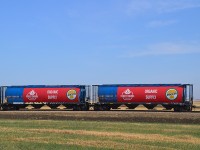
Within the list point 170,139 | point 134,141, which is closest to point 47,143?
point 134,141

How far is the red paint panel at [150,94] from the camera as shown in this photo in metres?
50.5

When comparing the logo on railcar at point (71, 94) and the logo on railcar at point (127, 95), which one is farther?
the logo on railcar at point (71, 94)

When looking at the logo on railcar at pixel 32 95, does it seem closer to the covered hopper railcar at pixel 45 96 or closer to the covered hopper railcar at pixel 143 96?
the covered hopper railcar at pixel 45 96

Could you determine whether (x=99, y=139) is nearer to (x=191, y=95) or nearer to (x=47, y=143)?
(x=47, y=143)

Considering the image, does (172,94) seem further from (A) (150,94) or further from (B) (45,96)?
(B) (45,96)

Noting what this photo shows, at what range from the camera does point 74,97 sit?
54375 mm

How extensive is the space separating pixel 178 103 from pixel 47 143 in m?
34.6

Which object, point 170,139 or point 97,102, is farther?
point 97,102

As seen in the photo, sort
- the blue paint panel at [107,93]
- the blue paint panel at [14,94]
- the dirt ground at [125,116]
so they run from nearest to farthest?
1. the dirt ground at [125,116]
2. the blue paint panel at [107,93]
3. the blue paint panel at [14,94]

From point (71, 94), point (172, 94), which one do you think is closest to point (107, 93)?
point (71, 94)

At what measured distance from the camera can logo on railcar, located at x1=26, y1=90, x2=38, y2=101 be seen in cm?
5628

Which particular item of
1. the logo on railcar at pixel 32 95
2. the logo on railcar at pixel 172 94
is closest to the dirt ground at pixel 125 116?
the logo on railcar at pixel 172 94

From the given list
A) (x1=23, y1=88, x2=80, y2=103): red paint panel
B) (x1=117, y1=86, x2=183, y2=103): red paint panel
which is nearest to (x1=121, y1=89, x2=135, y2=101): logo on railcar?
(x1=117, y1=86, x2=183, y2=103): red paint panel

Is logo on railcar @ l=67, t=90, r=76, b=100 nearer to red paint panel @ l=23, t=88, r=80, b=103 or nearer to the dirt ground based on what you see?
red paint panel @ l=23, t=88, r=80, b=103
